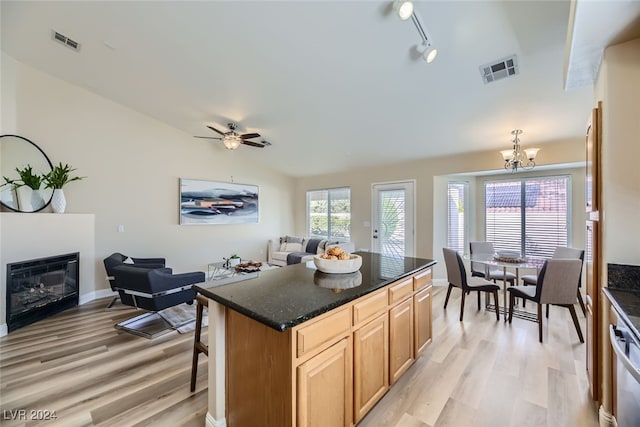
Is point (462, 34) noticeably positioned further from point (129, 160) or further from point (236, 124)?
point (129, 160)

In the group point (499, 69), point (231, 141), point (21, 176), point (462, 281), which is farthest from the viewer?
point (231, 141)

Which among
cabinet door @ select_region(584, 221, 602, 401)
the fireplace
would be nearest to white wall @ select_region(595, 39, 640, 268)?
cabinet door @ select_region(584, 221, 602, 401)

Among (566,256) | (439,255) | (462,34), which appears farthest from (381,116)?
(566,256)

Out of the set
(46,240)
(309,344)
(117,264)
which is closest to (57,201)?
(46,240)

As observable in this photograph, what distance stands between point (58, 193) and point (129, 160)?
1186 mm

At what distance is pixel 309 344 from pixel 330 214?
5592mm

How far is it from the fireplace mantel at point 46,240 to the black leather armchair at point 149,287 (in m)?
1.21

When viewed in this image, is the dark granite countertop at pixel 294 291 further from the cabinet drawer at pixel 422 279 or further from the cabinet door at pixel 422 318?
the cabinet door at pixel 422 318

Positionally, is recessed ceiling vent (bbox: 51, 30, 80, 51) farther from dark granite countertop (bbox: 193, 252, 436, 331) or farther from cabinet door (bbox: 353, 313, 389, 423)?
cabinet door (bbox: 353, 313, 389, 423)

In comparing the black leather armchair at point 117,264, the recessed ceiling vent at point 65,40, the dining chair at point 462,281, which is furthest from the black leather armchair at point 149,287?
the dining chair at point 462,281

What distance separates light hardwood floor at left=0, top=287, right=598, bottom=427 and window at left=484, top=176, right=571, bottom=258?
180 cm

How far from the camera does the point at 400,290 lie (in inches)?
82.8

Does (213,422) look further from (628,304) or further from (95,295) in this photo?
(95,295)

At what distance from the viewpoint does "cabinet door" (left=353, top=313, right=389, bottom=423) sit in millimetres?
1622
